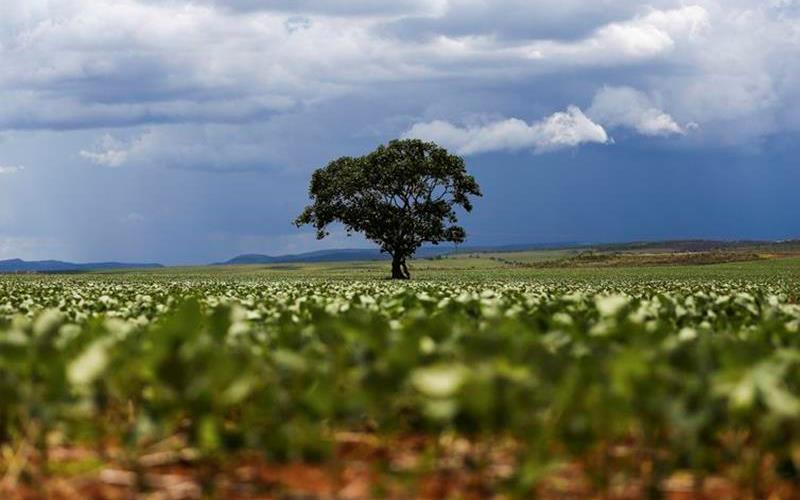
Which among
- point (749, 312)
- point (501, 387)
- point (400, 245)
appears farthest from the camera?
point (400, 245)

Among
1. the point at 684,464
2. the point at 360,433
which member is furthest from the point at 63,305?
the point at 684,464

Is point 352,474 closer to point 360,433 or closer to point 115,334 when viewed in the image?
point 360,433

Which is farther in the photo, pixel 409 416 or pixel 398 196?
pixel 398 196

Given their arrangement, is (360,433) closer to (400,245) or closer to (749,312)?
(749,312)

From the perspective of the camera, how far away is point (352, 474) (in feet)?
19.9

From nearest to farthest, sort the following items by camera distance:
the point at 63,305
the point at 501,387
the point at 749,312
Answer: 1. the point at 501,387
2. the point at 749,312
3. the point at 63,305

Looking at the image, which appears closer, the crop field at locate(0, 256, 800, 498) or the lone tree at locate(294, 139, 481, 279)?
the crop field at locate(0, 256, 800, 498)

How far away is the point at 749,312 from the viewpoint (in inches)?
480

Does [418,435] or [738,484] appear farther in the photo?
[418,435]

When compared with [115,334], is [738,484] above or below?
below

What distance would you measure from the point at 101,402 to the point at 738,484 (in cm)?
389

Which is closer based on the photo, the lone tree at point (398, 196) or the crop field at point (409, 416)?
the crop field at point (409, 416)

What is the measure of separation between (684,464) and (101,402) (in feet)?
11.6

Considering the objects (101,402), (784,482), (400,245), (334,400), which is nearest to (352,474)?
(334,400)
